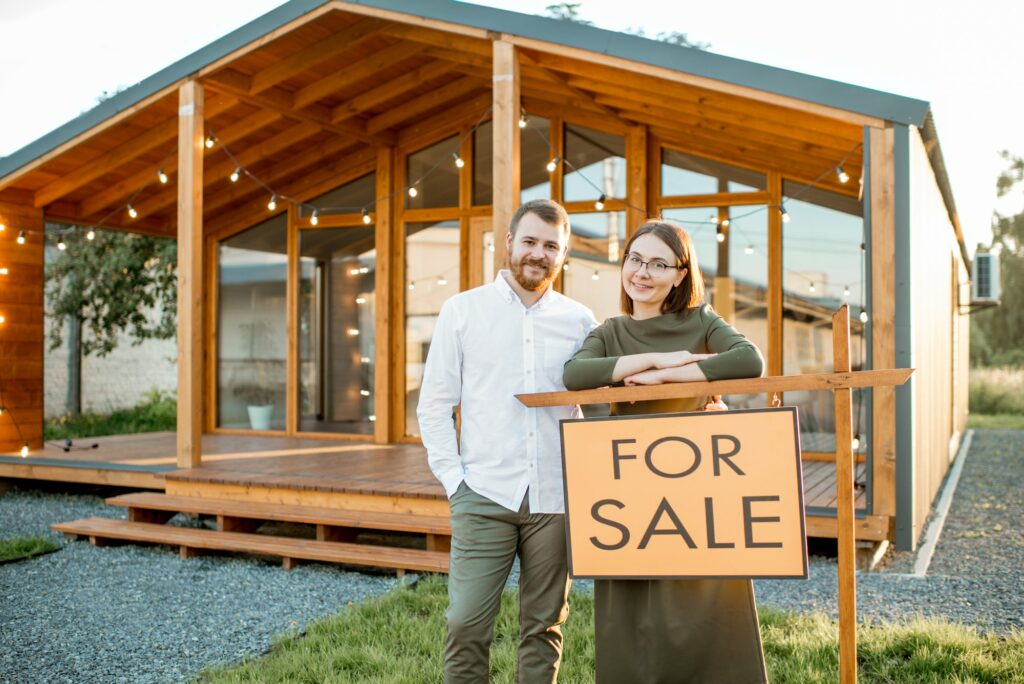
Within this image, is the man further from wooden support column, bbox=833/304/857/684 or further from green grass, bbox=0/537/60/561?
green grass, bbox=0/537/60/561

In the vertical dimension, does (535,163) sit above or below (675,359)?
above

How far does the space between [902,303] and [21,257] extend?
286 inches

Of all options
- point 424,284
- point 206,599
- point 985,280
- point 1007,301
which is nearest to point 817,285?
point 424,284

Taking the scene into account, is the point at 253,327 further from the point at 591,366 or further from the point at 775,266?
the point at 591,366

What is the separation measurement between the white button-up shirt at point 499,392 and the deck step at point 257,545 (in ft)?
8.08

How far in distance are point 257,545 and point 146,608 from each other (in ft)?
3.01

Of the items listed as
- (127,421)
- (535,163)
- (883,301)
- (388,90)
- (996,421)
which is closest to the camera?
(883,301)

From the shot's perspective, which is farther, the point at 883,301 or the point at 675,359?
the point at 883,301

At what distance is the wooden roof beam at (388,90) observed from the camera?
7016 mm

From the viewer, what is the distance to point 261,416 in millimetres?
8812

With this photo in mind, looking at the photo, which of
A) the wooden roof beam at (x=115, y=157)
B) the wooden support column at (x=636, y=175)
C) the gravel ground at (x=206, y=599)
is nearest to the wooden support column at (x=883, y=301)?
the gravel ground at (x=206, y=599)

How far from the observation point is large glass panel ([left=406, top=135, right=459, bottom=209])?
26.4 feet

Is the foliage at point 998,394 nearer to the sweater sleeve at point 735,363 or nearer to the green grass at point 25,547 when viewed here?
the green grass at point 25,547

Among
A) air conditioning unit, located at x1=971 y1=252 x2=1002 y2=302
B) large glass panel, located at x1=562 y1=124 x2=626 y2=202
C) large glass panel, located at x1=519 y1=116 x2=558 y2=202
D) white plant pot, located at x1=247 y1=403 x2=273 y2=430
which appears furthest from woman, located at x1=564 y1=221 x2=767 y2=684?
air conditioning unit, located at x1=971 y1=252 x2=1002 y2=302
